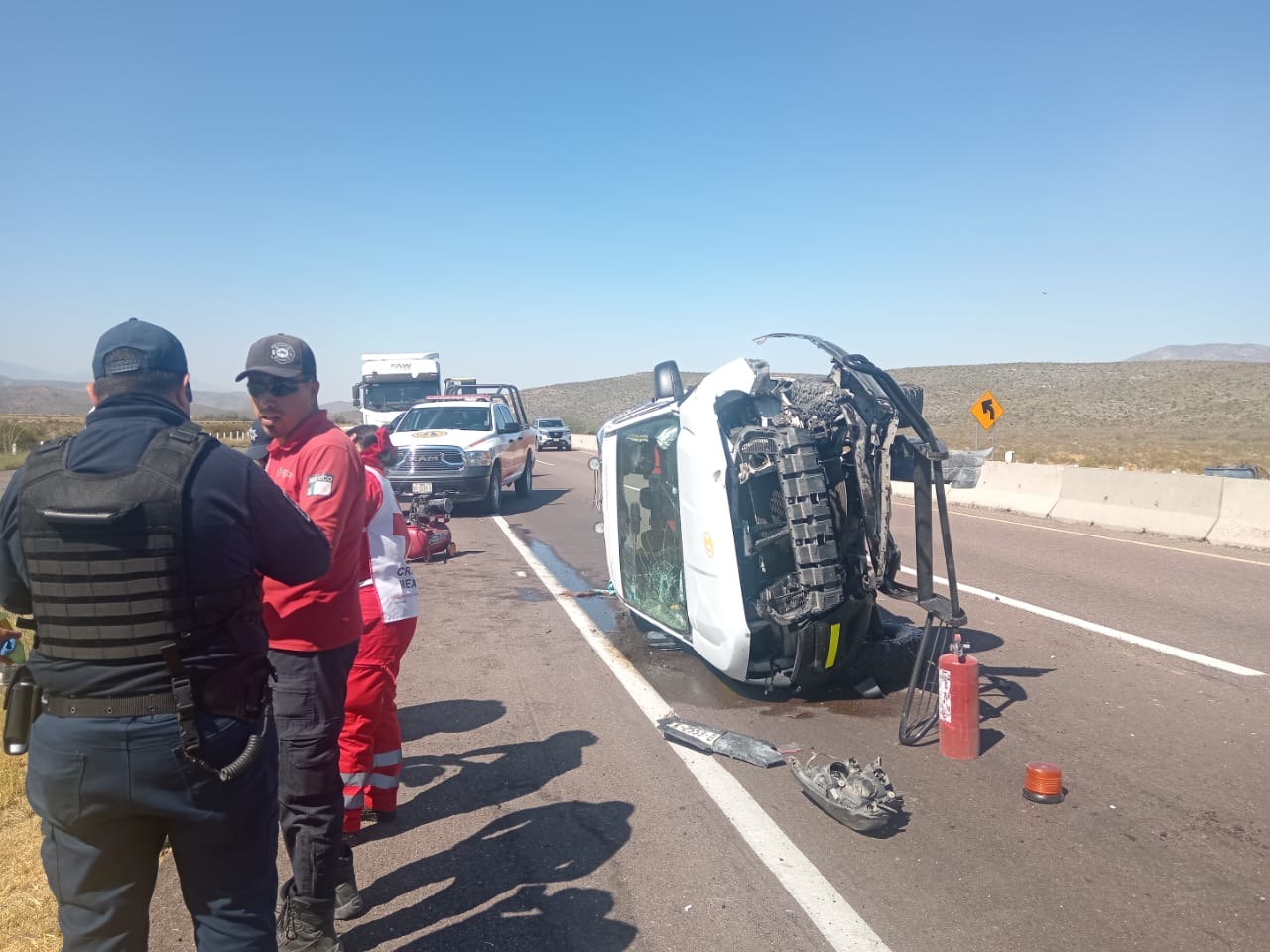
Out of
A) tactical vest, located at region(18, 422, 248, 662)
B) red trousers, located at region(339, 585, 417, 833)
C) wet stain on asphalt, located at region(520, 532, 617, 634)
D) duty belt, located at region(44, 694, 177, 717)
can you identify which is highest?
tactical vest, located at region(18, 422, 248, 662)

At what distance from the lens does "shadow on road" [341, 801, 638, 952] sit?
11.1 feet

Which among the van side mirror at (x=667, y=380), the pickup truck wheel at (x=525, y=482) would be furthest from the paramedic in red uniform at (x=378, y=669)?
the pickup truck wheel at (x=525, y=482)

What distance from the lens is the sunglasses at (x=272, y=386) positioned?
11.2 ft

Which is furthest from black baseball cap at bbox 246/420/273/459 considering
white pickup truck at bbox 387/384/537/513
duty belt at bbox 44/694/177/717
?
white pickup truck at bbox 387/384/537/513

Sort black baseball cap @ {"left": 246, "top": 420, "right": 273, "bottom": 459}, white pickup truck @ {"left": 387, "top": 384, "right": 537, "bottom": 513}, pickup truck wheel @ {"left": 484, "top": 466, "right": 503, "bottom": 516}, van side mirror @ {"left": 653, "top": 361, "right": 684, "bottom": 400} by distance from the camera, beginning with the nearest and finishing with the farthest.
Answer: black baseball cap @ {"left": 246, "top": 420, "right": 273, "bottom": 459}, van side mirror @ {"left": 653, "top": 361, "right": 684, "bottom": 400}, white pickup truck @ {"left": 387, "top": 384, "right": 537, "bottom": 513}, pickup truck wheel @ {"left": 484, "top": 466, "right": 503, "bottom": 516}

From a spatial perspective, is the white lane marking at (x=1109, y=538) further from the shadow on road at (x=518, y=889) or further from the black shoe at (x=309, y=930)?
the black shoe at (x=309, y=930)

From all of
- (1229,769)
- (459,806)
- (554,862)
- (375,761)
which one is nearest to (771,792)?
(554,862)

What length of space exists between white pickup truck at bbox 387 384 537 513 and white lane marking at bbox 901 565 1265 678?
9136mm

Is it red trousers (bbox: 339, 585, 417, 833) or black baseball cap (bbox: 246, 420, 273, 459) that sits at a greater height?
black baseball cap (bbox: 246, 420, 273, 459)

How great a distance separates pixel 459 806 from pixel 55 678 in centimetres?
262

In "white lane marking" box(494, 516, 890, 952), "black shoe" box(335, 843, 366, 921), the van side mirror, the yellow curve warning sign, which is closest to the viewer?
"white lane marking" box(494, 516, 890, 952)

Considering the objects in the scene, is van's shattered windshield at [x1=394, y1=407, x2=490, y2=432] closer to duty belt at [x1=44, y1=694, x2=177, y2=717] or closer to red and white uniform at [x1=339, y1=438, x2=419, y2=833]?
red and white uniform at [x1=339, y1=438, x2=419, y2=833]

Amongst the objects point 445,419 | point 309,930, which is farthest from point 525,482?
point 309,930

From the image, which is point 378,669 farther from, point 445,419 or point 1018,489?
point 1018,489
